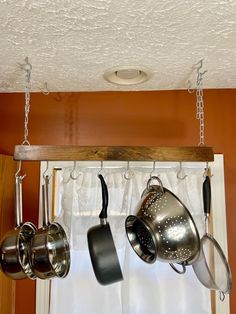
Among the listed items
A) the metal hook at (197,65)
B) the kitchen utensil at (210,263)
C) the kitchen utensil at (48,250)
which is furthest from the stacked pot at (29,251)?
the metal hook at (197,65)

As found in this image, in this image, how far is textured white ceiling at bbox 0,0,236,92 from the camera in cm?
86

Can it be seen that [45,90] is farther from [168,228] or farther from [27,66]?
[168,228]

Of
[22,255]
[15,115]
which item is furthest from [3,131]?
[22,255]

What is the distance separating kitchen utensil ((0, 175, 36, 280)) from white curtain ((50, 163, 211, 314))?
315mm

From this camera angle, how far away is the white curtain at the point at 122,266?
4.82 feet

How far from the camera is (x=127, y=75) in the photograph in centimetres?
136

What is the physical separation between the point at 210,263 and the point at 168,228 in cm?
32

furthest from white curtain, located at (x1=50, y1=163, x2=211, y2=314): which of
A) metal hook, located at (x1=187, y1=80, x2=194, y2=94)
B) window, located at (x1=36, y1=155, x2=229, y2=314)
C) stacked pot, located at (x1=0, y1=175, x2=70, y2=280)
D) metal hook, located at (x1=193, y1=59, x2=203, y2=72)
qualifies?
metal hook, located at (x1=193, y1=59, x2=203, y2=72)

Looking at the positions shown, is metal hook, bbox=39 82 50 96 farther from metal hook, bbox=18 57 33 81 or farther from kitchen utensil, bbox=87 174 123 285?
kitchen utensil, bbox=87 174 123 285

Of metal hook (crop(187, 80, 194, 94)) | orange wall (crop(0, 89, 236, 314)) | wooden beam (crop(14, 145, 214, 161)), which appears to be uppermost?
metal hook (crop(187, 80, 194, 94))

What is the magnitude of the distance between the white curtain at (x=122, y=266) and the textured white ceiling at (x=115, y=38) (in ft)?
1.55

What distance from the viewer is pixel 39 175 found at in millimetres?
1604

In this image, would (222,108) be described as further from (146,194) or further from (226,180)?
(146,194)

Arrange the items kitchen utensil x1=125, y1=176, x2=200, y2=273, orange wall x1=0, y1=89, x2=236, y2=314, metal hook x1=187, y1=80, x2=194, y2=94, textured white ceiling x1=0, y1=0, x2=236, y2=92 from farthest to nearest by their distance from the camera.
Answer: orange wall x1=0, y1=89, x2=236, y2=314 → metal hook x1=187, y1=80, x2=194, y2=94 → kitchen utensil x1=125, y1=176, x2=200, y2=273 → textured white ceiling x1=0, y1=0, x2=236, y2=92
